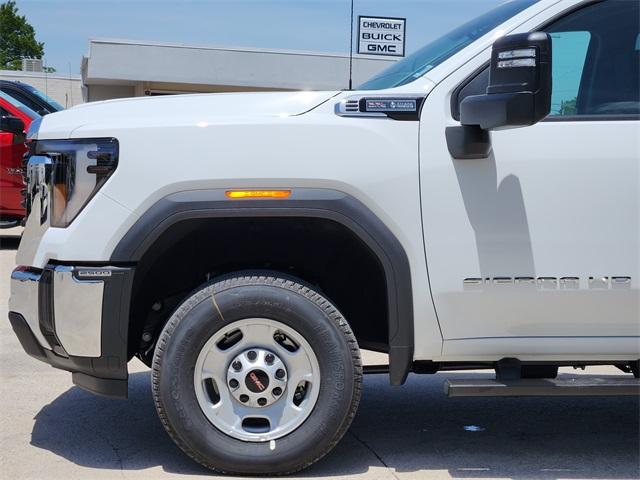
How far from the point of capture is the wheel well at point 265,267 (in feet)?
14.7

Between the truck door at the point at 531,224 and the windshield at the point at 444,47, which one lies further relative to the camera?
the windshield at the point at 444,47

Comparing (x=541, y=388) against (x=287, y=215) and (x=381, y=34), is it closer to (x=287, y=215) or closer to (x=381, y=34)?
(x=287, y=215)

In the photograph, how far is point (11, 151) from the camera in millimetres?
12156

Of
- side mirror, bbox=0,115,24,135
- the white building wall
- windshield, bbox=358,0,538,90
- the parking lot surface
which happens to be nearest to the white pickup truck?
windshield, bbox=358,0,538,90

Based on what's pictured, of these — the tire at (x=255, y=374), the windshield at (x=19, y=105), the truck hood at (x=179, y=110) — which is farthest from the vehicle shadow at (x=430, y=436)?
the windshield at (x=19, y=105)

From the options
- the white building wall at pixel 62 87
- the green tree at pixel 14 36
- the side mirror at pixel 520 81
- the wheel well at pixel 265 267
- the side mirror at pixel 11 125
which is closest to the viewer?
the side mirror at pixel 520 81

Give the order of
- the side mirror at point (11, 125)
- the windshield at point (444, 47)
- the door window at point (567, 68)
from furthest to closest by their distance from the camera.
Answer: the side mirror at point (11, 125)
the windshield at point (444, 47)
the door window at point (567, 68)

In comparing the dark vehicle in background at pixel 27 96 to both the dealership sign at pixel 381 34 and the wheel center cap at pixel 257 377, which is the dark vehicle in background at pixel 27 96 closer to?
the dealership sign at pixel 381 34

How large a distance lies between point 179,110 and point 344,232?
34.7 inches

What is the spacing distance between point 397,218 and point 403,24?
1020 cm

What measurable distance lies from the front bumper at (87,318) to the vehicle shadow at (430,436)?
51cm

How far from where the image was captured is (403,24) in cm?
1382

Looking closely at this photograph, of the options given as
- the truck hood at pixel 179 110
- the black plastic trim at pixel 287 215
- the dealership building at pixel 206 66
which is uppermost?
the dealership building at pixel 206 66

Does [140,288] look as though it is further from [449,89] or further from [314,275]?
[449,89]
